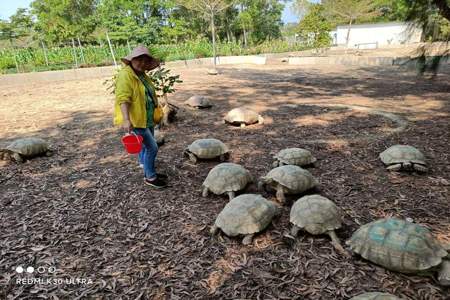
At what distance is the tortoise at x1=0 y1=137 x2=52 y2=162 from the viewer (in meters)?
5.16

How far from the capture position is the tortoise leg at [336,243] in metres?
2.78

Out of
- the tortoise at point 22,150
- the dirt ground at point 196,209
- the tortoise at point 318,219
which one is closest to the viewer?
the dirt ground at point 196,209

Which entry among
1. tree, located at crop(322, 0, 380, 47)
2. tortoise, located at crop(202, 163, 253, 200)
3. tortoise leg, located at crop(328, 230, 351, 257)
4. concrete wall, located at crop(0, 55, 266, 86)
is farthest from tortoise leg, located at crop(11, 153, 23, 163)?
tree, located at crop(322, 0, 380, 47)

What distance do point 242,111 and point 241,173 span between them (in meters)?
A: 3.20

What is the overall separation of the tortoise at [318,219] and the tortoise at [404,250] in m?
0.31

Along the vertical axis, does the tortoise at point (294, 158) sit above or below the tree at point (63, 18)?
below

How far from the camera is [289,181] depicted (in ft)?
11.8

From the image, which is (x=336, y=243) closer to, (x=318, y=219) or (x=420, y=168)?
(x=318, y=219)

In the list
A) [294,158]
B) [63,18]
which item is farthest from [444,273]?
[63,18]

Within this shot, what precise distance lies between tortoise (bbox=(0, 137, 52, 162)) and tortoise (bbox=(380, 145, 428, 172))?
5.45 metres

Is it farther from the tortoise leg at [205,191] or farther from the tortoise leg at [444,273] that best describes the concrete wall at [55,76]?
the tortoise leg at [444,273]

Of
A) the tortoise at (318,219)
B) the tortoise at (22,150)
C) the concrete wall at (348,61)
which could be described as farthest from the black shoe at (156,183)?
the concrete wall at (348,61)

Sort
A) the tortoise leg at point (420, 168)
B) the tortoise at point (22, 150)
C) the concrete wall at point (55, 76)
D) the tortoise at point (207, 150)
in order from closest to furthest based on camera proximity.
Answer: the tortoise leg at point (420, 168) < the tortoise at point (207, 150) < the tortoise at point (22, 150) < the concrete wall at point (55, 76)

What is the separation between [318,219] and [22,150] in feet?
15.6
